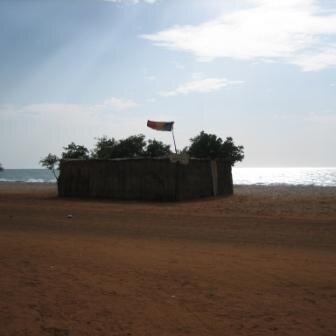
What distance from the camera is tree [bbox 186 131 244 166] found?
42.4 meters

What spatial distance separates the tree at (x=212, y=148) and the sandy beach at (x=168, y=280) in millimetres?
29820

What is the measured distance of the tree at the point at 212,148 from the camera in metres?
42.4

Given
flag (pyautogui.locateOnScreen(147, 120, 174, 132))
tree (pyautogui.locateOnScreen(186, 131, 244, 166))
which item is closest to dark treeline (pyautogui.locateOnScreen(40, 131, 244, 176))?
tree (pyautogui.locateOnScreen(186, 131, 244, 166))

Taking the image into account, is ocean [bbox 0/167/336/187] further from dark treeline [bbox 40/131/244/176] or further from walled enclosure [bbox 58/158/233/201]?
walled enclosure [bbox 58/158/233/201]

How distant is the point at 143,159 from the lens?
23.0 metres

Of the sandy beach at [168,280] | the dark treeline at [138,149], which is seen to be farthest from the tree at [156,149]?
the sandy beach at [168,280]

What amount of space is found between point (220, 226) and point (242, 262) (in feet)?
15.8

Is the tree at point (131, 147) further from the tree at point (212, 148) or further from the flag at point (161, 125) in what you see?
the flag at point (161, 125)

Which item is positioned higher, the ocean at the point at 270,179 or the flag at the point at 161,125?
the flag at the point at 161,125

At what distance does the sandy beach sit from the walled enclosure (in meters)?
9.99

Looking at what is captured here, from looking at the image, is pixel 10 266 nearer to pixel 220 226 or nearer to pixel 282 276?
pixel 282 276

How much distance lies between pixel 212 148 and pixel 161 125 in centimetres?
1903

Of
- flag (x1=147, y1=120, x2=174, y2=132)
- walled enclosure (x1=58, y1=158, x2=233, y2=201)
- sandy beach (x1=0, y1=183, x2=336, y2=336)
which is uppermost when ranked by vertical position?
flag (x1=147, y1=120, x2=174, y2=132)

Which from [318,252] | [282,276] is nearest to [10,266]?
[282,276]
